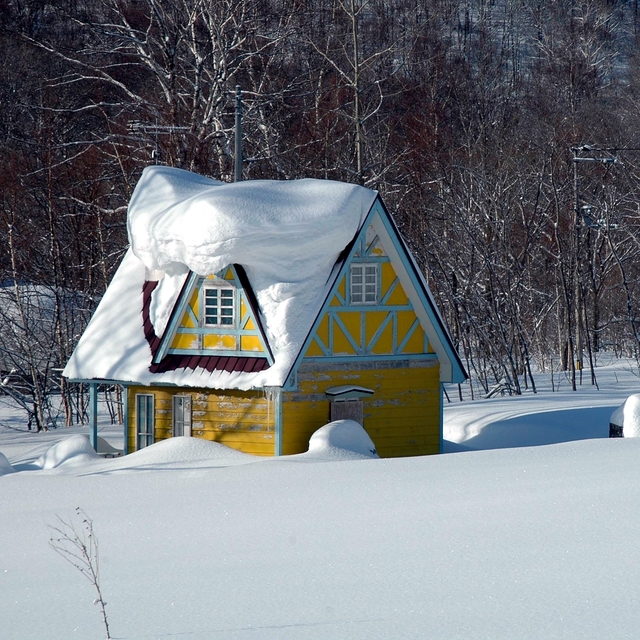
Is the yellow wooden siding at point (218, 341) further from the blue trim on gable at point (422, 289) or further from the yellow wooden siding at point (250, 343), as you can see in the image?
the blue trim on gable at point (422, 289)

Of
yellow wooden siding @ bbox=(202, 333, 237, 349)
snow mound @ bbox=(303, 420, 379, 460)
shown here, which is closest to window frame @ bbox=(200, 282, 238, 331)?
yellow wooden siding @ bbox=(202, 333, 237, 349)

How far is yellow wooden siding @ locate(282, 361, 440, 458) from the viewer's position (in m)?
15.1

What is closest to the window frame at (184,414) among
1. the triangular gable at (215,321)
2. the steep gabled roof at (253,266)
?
the steep gabled roof at (253,266)

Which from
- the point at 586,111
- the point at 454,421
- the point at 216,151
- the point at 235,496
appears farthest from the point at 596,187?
the point at 235,496

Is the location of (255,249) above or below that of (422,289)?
above

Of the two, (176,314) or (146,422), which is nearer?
(176,314)

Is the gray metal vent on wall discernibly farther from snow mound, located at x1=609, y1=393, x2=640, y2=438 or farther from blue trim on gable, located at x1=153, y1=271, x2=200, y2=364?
snow mound, located at x1=609, y1=393, x2=640, y2=438

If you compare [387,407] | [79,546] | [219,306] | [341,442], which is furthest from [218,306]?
[79,546]

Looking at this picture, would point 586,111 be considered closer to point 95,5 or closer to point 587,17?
point 587,17

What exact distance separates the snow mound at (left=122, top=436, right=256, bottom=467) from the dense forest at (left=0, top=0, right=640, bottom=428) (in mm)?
9412

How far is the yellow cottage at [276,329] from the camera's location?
585 inches

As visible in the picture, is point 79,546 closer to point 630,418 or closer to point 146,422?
point 146,422

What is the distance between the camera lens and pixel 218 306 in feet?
50.4

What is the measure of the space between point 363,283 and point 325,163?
509 inches
